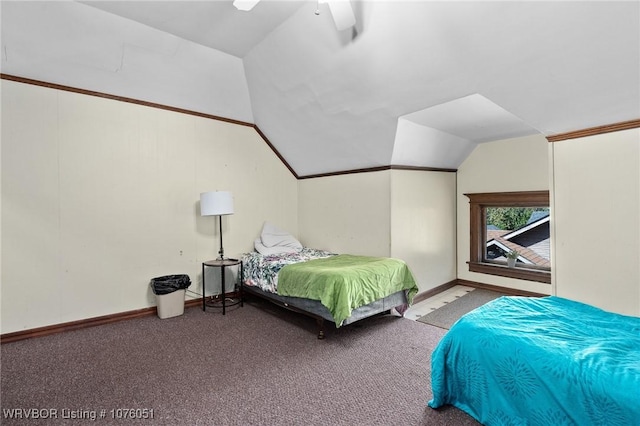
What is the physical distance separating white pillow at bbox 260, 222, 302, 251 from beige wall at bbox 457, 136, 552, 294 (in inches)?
102

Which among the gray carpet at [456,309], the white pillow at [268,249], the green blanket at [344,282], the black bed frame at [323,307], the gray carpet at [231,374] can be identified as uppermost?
the white pillow at [268,249]

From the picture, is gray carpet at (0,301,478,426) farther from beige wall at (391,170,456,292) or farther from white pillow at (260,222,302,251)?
white pillow at (260,222,302,251)

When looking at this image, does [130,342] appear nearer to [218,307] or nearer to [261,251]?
[218,307]

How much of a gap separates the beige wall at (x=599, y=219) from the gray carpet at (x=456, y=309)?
1067 mm

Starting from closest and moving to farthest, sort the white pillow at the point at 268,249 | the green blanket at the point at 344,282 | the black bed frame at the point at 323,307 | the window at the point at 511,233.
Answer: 1. the green blanket at the point at 344,282
2. the black bed frame at the point at 323,307
3. the window at the point at 511,233
4. the white pillow at the point at 268,249

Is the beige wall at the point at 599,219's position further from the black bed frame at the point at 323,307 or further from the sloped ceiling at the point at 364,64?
the black bed frame at the point at 323,307

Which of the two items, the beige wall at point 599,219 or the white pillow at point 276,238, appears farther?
the white pillow at point 276,238

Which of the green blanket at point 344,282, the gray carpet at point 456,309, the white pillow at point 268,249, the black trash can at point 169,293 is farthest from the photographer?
the white pillow at point 268,249

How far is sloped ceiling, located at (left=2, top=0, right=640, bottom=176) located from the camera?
6.54ft

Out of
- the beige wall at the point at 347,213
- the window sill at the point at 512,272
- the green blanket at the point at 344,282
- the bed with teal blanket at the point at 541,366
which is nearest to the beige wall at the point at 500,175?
the window sill at the point at 512,272

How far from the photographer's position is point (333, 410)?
187 cm

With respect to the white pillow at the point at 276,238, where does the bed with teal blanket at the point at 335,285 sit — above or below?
below

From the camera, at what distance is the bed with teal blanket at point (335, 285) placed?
2.80 metres

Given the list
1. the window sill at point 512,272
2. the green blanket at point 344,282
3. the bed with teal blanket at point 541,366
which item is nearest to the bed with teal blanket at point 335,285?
the green blanket at point 344,282
